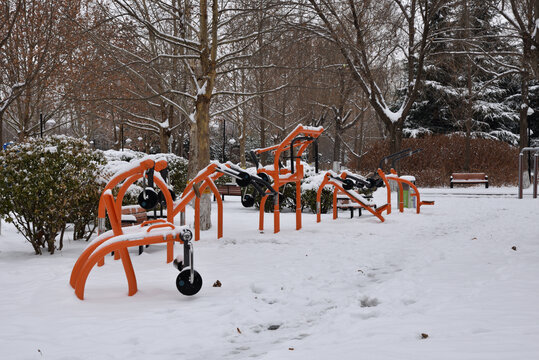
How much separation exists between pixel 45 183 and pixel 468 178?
18.6 metres

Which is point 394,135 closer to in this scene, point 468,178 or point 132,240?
point 468,178

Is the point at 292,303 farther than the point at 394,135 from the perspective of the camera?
No

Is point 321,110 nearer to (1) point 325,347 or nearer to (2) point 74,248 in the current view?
(2) point 74,248

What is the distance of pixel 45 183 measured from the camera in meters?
6.47

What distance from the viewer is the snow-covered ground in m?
3.32

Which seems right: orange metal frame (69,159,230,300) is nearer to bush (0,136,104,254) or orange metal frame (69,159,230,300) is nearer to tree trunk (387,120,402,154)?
bush (0,136,104,254)

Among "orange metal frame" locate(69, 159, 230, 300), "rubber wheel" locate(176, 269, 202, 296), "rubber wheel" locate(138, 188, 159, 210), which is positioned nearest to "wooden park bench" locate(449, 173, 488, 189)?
"orange metal frame" locate(69, 159, 230, 300)

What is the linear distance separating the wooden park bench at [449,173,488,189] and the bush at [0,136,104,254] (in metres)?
17.4

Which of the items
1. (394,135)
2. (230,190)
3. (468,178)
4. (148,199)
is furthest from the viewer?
(468,178)

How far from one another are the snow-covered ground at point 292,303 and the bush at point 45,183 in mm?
560

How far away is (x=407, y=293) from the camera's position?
15.2 ft

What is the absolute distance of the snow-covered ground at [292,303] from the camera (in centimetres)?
332

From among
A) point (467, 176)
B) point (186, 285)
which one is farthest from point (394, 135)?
point (186, 285)

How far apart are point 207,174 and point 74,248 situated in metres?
2.36
